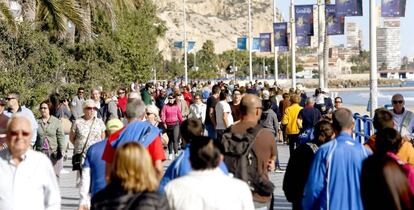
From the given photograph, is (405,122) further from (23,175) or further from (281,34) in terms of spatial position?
(281,34)

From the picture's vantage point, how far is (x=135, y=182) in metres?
5.76

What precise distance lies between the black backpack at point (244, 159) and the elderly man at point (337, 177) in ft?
2.23

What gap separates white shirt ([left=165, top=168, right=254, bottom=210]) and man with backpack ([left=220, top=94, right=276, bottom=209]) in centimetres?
176

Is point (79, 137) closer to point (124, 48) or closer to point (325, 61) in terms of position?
point (124, 48)

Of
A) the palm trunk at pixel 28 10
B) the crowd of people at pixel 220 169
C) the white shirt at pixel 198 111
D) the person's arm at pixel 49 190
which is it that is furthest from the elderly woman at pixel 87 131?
the palm trunk at pixel 28 10

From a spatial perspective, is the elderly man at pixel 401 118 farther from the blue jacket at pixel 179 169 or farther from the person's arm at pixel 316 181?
the blue jacket at pixel 179 169

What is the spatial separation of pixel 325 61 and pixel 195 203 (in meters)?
39.2

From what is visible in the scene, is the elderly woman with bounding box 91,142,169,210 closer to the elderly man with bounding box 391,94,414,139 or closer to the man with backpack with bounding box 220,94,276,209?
the man with backpack with bounding box 220,94,276,209

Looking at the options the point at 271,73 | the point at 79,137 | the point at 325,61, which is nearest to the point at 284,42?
the point at 325,61

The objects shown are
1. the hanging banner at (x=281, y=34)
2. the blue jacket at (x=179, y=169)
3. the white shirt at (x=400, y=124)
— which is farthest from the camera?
the hanging banner at (x=281, y=34)

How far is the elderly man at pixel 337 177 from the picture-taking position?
24.7 feet

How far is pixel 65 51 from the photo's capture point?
3209 cm

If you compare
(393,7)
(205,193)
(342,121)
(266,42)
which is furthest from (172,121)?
(266,42)

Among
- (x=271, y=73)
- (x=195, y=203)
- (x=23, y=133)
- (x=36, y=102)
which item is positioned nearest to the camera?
(x=195, y=203)
